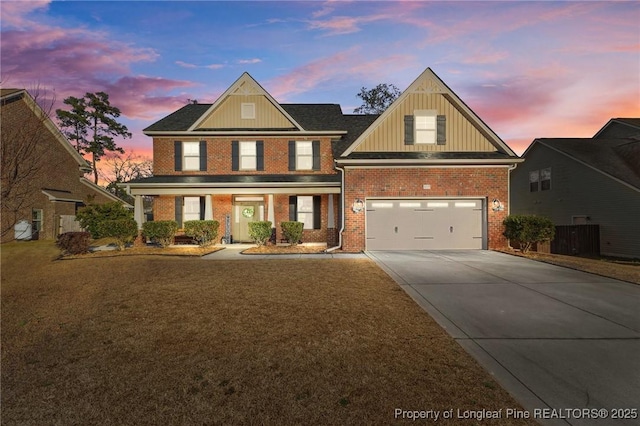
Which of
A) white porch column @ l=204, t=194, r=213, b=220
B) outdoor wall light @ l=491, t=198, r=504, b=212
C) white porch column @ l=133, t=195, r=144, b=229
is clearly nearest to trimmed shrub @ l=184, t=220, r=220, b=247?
white porch column @ l=204, t=194, r=213, b=220

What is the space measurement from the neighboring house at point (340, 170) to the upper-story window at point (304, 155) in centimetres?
6

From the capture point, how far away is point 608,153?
19.2 metres

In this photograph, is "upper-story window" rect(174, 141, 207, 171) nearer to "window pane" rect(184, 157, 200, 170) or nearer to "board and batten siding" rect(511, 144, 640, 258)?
"window pane" rect(184, 157, 200, 170)

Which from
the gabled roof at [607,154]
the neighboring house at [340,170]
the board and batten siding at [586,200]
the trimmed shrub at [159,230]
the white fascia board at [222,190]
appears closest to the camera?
the neighboring house at [340,170]

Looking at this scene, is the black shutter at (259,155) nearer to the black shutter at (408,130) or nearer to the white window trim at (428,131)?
the black shutter at (408,130)

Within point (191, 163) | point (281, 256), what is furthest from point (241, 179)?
point (281, 256)

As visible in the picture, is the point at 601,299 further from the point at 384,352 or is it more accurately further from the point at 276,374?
the point at 276,374

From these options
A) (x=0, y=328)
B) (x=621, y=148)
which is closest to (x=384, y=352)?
(x=0, y=328)

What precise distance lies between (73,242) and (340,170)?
12.6 m

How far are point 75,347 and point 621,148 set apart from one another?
2749cm

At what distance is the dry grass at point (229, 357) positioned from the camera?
3045 mm

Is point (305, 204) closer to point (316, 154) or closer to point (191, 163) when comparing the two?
point (316, 154)

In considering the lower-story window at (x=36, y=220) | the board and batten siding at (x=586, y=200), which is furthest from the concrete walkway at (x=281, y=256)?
the lower-story window at (x=36, y=220)

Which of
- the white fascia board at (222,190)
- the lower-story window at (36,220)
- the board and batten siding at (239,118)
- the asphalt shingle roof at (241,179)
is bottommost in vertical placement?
the lower-story window at (36,220)
